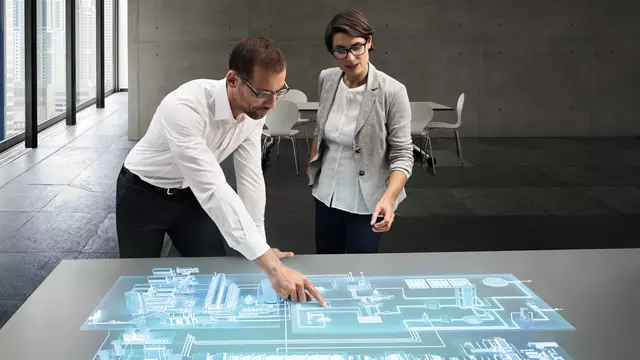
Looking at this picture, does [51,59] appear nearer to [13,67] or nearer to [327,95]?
[13,67]

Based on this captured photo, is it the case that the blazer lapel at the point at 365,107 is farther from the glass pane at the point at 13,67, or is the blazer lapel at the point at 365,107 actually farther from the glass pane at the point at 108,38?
the glass pane at the point at 108,38

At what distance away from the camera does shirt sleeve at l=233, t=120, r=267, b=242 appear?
2432mm

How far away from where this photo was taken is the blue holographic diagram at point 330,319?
1625mm

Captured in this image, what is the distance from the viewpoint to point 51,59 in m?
11.0

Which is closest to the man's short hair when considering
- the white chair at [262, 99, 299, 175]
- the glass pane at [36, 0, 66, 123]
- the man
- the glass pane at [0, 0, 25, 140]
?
the man

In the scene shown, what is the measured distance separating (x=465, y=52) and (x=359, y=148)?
8.63 meters

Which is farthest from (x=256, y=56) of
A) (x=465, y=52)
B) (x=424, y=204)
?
(x=465, y=52)

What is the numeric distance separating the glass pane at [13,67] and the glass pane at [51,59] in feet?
4.25

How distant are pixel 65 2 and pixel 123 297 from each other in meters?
10.6

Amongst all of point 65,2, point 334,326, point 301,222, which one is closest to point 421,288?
point 334,326

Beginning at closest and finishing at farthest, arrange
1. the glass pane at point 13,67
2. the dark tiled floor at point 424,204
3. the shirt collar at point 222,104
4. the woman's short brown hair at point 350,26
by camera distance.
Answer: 1. the shirt collar at point 222,104
2. the woman's short brown hair at point 350,26
3. the dark tiled floor at point 424,204
4. the glass pane at point 13,67

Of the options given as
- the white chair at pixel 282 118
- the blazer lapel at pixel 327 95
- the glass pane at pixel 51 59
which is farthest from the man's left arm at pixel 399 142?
the glass pane at pixel 51 59

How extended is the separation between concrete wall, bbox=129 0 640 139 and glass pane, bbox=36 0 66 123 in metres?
1.39

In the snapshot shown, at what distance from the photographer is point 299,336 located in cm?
171
